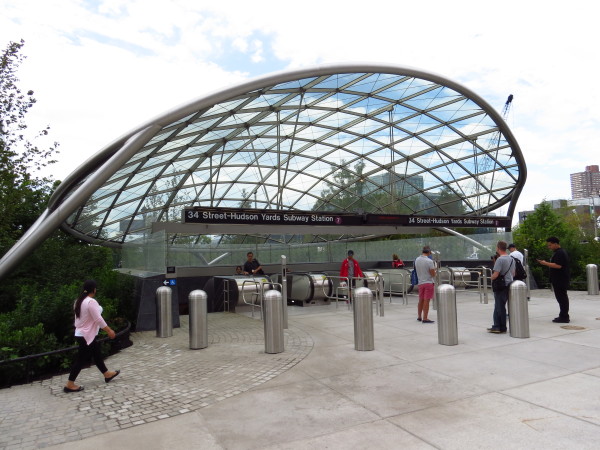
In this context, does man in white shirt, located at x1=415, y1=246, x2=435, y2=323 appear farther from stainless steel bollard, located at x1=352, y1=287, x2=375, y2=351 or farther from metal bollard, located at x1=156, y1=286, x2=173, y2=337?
metal bollard, located at x1=156, y1=286, x2=173, y2=337

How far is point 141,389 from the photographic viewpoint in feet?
20.7

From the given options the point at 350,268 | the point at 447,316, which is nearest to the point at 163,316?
the point at 447,316

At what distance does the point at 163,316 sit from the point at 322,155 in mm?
19225

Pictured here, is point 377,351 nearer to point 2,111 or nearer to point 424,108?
point 2,111

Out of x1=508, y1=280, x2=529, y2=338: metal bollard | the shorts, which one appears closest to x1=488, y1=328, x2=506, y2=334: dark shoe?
x1=508, y1=280, x2=529, y2=338: metal bollard

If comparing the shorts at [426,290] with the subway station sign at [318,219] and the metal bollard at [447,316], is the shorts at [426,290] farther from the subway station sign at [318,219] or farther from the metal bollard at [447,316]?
the subway station sign at [318,219]

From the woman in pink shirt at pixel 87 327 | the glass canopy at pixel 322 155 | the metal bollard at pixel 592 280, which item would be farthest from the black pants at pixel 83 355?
the metal bollard at pixel 592 280

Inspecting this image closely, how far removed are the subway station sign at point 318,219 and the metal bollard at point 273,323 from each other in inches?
216

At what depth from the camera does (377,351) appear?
8.21 metres

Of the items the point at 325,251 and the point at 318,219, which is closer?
the point at 318,219

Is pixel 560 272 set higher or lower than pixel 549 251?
lower

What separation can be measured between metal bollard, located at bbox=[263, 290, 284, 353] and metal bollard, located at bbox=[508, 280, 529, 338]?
472cm

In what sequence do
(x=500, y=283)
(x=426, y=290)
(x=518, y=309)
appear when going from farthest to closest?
(x=426, y=290) → (x=500, y=283) → (x=518, y=309)

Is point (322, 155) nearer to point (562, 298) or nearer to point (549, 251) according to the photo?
point (549, 251)
